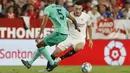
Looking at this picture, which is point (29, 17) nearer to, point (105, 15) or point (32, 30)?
point (32, 30)

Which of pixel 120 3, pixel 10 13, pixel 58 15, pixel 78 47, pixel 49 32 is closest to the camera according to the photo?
pixel 58 15

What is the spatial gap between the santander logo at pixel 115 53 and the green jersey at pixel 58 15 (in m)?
3.99

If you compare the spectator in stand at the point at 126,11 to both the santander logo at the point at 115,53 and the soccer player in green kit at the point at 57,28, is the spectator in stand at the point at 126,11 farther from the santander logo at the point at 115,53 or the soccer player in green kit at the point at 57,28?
the soccer player in green kit at the point at 57,28

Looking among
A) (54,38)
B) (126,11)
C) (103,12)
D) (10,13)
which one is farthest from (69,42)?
(126,11)

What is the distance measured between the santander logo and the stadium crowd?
5.69ft

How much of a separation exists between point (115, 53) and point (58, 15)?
178 inches

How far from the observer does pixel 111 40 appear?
1806 centimetres

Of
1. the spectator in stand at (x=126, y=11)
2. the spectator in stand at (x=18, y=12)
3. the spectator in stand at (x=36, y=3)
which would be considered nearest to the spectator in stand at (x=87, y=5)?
the spectator in stand at (x=126, y=11)

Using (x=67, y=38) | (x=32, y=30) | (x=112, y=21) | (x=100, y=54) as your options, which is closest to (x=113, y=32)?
(x=112, y=21)

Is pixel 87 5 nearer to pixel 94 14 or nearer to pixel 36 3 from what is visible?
pixel 94 14

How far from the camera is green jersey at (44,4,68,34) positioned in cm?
1380

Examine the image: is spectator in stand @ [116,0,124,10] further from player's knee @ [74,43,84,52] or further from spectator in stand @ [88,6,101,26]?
player's knee @ [74,43,84,52]

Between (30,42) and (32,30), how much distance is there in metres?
0.79

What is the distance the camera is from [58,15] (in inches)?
548
